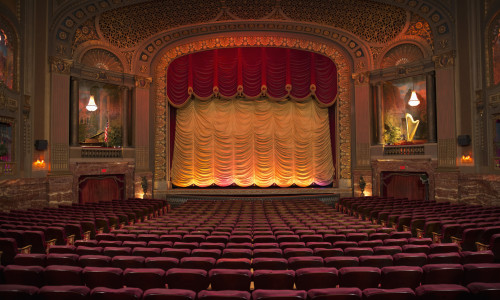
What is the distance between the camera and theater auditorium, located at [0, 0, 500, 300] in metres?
8.34

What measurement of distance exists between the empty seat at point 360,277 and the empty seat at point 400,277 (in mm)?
69

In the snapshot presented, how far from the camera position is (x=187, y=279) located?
120 inches

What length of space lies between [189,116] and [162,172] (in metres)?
3.34

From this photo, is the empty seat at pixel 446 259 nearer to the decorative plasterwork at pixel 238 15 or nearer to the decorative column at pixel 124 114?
the decorative plasterwork at pixel 238 15

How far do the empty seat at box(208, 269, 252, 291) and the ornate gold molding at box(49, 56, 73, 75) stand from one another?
12670 millimetres

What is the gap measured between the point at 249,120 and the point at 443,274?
1551 cm

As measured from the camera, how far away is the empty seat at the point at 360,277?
306 cm

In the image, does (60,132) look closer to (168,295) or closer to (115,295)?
(115,295)

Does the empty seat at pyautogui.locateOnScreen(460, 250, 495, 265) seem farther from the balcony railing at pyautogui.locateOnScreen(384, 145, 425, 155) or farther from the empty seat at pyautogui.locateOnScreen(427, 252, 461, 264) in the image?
the balcony railing at pyautogui.locateOnScreen(384, 145, 425, 155)

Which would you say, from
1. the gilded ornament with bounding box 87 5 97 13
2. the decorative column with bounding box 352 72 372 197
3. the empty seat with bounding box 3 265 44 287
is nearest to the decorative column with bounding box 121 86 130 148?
the gilded ornament with bounding box 87 5 97 13

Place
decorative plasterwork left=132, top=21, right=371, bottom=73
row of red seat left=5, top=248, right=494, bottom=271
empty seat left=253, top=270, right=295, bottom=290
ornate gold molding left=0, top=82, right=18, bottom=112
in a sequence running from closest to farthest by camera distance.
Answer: empty seat left=253, top=270, right=295, bottom=290 < row of red seat left=5, top=248, right=494, bottom=271 < ornate gold molding left=0, top=82, right=18, bottom=112 < decorative plasterwork left=132, top=21, right=371, bottom=73

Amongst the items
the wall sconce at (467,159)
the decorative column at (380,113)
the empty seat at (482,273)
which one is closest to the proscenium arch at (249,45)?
the decorative column at (380,113)

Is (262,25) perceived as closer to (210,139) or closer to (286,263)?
(210,139)

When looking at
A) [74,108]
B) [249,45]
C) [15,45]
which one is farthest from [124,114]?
[249,45]
